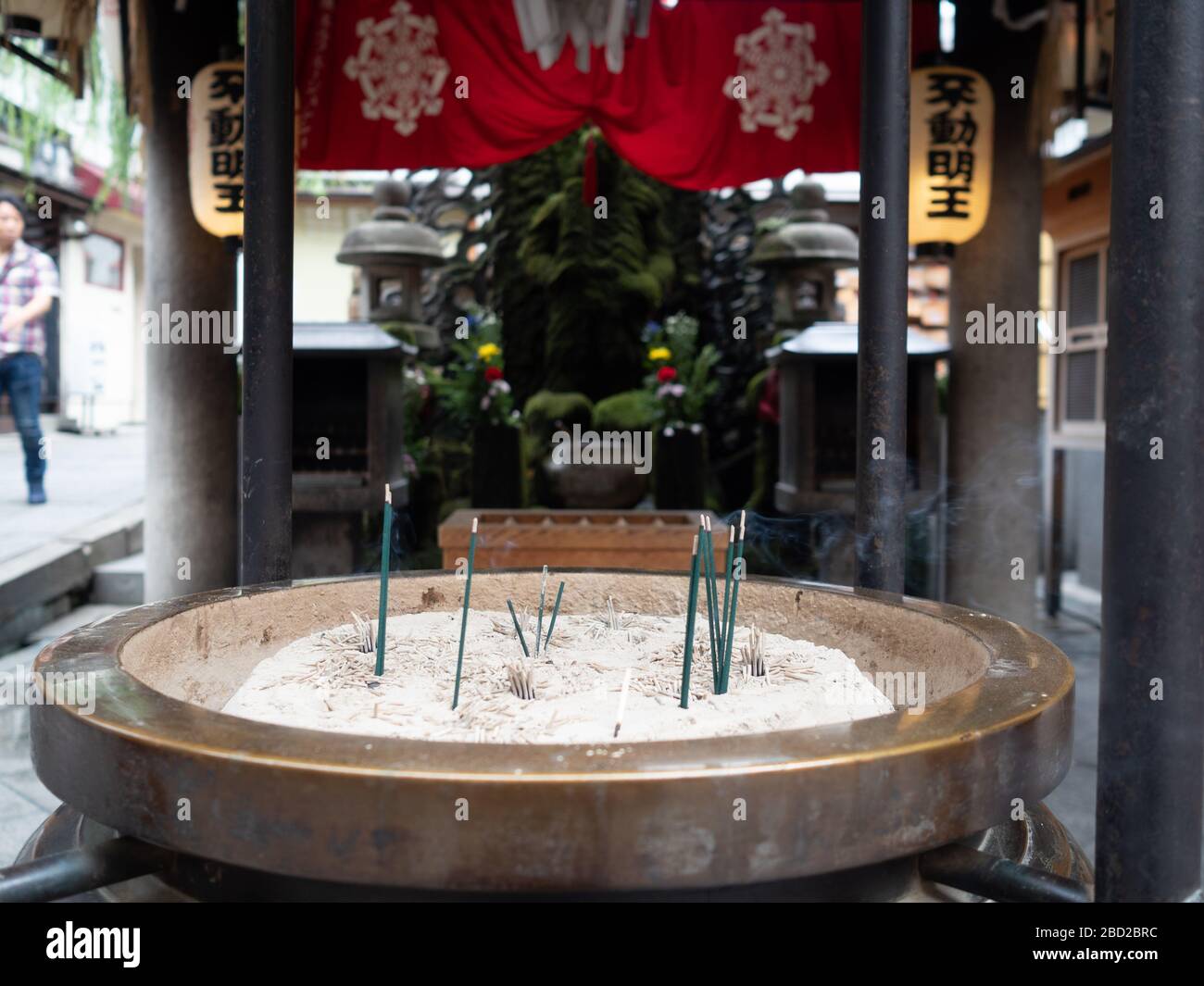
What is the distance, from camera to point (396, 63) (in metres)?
5.51

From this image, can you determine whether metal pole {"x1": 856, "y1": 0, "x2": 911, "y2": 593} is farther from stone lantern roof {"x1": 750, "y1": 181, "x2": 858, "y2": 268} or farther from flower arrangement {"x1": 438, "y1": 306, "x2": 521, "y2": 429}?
stone lantern roof {"x1": 750, "y1": 181, "x2": 858, "y2": 268}

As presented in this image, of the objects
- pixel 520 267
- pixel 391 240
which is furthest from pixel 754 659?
pixel 520 267

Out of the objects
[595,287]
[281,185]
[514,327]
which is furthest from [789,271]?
[281,185]

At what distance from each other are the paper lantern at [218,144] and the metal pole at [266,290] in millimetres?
2435

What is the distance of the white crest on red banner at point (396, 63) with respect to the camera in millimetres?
5477

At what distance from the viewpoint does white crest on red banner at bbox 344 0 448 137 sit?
5.48m

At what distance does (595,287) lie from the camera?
9.46 metres

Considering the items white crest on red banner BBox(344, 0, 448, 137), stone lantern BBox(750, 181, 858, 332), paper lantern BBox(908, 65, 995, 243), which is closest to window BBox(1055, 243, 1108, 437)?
stone lantern BBox(750, 181, 858, 332)

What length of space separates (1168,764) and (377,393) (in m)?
5.52

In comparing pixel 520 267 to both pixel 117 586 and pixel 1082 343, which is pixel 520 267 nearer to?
pixel 1082 343

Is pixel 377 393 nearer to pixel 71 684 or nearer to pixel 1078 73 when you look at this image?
pixel 1078 73

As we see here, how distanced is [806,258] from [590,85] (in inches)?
128

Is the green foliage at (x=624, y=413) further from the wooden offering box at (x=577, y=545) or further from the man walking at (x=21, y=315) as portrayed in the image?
the man walking at (x=21, y=315)

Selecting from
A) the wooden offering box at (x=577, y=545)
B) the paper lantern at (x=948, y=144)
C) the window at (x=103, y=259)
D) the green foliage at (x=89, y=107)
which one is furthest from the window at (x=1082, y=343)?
the window at (x=103, y=259)
